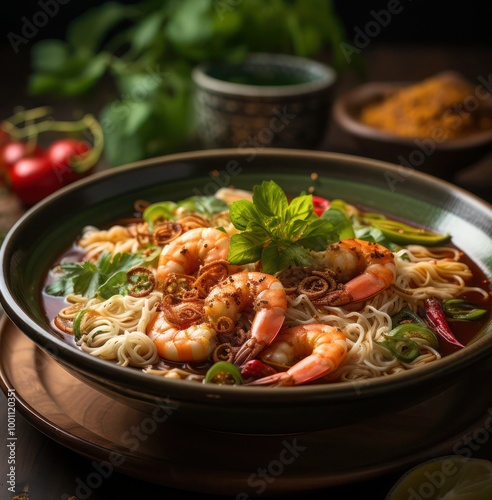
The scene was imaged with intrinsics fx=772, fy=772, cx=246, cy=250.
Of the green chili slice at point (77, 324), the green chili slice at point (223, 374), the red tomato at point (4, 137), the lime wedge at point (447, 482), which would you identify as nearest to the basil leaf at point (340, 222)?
the green chili slice at point (223, 374)

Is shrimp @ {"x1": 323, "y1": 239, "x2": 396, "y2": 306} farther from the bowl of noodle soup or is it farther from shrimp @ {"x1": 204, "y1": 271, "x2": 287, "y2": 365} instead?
shrimp @ {"x1": 204, "y1": 271, "x2": 287, "y2": 365}

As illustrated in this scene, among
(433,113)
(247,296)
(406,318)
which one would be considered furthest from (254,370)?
(433,113)

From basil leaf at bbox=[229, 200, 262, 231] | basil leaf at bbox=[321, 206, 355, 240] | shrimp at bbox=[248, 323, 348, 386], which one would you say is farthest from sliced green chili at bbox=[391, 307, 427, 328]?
basil leaf at bbox=[229, 200, 262, 231]

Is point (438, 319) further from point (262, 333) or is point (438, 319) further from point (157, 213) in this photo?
point (157, 213)

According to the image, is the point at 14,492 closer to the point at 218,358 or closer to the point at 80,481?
the point at 80,481

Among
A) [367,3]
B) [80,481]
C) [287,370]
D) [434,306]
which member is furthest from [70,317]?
[367,3]
